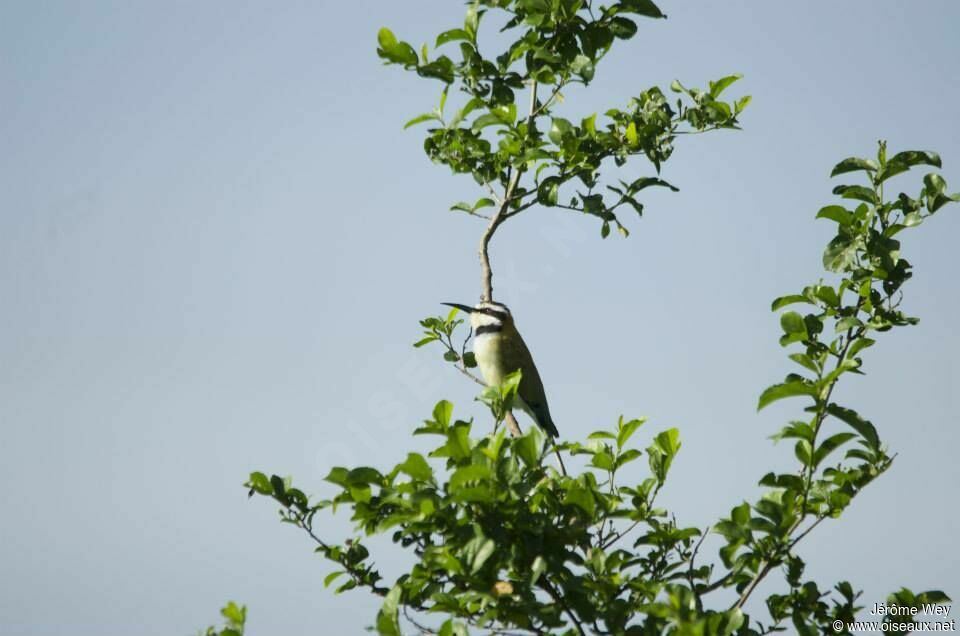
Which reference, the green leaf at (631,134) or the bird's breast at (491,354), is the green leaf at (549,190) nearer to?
the green leaf at (631,134)

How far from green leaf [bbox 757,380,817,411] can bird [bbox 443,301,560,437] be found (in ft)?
13.4

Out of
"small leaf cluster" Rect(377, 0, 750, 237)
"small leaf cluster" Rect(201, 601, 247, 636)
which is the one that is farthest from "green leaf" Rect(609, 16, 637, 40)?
"small leaf cluster" Rect(201, 601, 247, 636)

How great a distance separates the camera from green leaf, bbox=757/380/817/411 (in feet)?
11.3

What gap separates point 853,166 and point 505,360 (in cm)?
413

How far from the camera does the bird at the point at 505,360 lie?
7602 mm

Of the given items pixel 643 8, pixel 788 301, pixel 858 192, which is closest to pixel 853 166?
pixel 858 192

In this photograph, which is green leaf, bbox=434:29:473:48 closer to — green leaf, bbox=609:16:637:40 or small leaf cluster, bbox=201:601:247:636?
green leaf, bbox=609:16:637:40

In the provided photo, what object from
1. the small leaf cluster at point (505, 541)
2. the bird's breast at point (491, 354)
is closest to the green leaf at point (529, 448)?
the small leaf cluster at point (505, 541)

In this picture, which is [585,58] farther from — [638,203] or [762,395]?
[762,395]

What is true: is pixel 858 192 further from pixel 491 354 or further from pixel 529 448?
pixel 491 354

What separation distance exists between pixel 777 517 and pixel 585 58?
213cm

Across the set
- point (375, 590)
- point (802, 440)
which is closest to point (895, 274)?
point (802, 440)

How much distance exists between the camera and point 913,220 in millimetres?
3801

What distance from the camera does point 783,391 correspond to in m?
3.47
